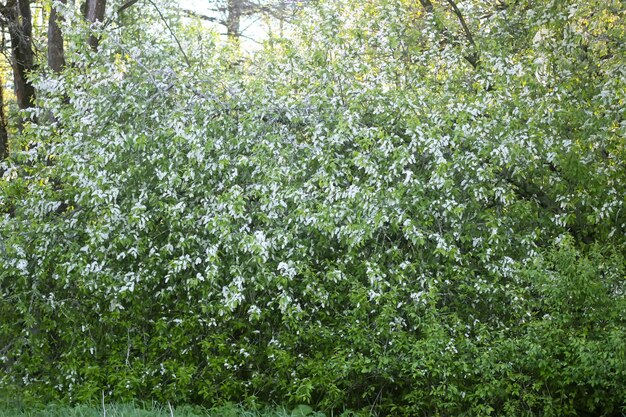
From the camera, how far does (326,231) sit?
8.26 meters

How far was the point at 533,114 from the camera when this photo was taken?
9.30 metres

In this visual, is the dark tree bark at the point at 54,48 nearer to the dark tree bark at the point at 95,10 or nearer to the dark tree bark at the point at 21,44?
the dark tree bark at the point at 95,10

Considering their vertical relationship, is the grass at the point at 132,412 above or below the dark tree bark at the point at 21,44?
below

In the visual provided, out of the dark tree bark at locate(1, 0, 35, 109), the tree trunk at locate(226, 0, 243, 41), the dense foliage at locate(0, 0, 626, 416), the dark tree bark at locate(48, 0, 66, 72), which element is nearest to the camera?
the dense foliage at locate(0, 0, 626, 416)

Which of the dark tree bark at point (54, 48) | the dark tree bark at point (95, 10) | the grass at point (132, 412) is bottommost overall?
the grass at point (132, 412)

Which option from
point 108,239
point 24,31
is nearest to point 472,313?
point 108,239

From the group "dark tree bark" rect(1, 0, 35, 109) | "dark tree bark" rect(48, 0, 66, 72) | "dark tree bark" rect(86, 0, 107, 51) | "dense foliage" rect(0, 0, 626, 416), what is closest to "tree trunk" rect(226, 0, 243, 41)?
"dark tree bark" rect(1, 0, 35, 109)

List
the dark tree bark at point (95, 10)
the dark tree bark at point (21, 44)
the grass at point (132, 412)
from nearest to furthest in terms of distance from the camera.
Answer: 1. the grass at point (132, 412)
2. the dark tree bark at point (95, 10)
3. the dark tree bark at point (21, 44)

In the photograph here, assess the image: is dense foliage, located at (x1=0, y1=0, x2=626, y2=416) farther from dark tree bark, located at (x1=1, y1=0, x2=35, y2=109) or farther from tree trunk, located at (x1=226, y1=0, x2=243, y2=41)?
tree trunk, located at (x1=226, y1=0, x2=243, y2=41)

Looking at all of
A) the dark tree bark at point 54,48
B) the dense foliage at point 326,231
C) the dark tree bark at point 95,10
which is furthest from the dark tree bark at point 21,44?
the dense foliage at point 326,231

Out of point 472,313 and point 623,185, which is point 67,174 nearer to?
point 472,313

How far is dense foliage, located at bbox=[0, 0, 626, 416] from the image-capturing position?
8.20 m

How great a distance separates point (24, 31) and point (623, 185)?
29.0 feet

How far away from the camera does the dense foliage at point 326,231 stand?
26.9 feet
